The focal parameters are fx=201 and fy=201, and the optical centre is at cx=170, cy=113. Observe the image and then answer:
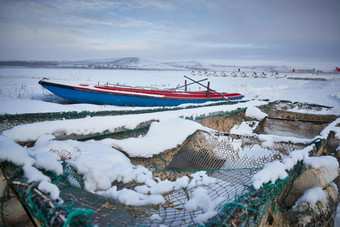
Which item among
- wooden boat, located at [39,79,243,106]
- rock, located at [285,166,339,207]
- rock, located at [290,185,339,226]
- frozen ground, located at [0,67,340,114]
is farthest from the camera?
wooden boat, located at [39,79,243,106]

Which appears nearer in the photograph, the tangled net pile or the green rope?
the green rope

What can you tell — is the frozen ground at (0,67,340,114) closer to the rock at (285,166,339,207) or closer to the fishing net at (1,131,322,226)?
the fishing net at (1,131,322,226)

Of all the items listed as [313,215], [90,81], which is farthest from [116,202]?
[90,81]

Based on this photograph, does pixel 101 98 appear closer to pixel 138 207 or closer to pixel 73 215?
pixel 138 207

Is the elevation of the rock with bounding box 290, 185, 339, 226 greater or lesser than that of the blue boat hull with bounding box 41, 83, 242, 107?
lesser

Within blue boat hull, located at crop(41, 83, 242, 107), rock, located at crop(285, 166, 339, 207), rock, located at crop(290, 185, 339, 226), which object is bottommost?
rock, located at crop(290, 185, 339, 226)

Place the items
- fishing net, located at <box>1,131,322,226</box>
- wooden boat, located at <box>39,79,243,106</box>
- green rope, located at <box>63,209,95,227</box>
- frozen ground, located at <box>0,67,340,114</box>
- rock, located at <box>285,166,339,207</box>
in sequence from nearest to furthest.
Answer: green rope, located at <box>63,209,95,227</box> < fishing net, located at <box>1,131,322,226</box> < rock, located at <box>285,166,339,207</box> < frozen ground, located at <box>0,67,340,114</box> < wooden boat, located at <box>39,79,243,106</box>

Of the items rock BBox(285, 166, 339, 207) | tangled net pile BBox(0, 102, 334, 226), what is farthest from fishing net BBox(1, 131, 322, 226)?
rock BBox(285, 166, 339, 207)

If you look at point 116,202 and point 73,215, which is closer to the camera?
point 73,215

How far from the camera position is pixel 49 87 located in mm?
8734

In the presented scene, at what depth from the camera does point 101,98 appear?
350 inches

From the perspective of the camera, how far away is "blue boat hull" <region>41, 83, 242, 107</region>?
340 inches

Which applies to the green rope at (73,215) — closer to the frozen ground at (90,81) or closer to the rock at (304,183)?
the rock at (304,183)

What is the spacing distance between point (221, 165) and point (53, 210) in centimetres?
371
